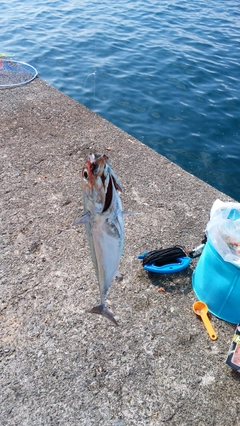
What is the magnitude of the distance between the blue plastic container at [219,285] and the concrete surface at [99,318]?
0.11 m

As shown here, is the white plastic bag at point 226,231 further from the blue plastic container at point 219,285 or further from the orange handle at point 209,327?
the orange handle at point 209,327

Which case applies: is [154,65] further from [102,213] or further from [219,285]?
[102,213]

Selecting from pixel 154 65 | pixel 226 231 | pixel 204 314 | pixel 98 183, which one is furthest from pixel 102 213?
pixel 154 65

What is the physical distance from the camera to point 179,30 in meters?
12.4

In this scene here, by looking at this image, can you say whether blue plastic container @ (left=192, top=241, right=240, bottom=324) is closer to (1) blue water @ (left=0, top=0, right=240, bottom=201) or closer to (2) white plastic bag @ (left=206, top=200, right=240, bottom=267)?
(2) white plastic bag @ (left=206, top=200, right=240, bottom=267)

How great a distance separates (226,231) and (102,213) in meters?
1.57

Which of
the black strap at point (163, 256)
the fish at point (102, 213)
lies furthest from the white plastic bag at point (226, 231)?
the fish at point (102, 213)

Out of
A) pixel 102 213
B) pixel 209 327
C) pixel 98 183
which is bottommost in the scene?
pixel 209 327

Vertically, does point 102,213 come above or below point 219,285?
above

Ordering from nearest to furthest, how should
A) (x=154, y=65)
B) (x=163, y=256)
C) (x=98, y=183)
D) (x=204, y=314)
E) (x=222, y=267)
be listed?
(x=98, y=183)
(x=222, y=267)
(x=204, y=314)
(x=163, y=256)
(x=154, y=65)

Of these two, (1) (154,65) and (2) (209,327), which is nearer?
(2) (209,327)

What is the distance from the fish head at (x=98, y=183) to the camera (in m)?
1.75

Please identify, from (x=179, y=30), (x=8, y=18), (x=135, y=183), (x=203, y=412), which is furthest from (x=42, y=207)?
(x=8, y=18)

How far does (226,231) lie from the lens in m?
3.08
